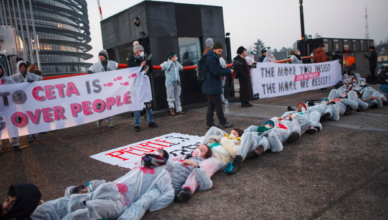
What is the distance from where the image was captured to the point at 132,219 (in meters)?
2.50

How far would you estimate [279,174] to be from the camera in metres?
3.51

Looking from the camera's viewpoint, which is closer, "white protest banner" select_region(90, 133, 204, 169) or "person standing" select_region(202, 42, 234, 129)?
"white protest banner" select_region(90, 133, 204, 169)

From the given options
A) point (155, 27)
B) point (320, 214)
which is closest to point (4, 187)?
point (320, 214)

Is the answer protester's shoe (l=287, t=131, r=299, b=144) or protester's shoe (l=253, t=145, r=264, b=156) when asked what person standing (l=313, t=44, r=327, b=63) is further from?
protester's shoe (l=253, t=145, r=264, b=156)

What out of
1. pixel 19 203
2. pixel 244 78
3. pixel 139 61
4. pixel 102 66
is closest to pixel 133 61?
pixel 139 61

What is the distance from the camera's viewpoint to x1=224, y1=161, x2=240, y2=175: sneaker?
362 centimetres

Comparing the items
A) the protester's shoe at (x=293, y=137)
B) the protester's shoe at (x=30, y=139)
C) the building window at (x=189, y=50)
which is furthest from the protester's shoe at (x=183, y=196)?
the building window at (x=189, y=50)

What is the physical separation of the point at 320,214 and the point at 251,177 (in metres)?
1.10

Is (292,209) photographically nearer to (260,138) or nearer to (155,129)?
(260,138)

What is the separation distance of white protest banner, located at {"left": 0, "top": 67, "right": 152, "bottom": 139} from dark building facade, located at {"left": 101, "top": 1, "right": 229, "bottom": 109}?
2.05 metres

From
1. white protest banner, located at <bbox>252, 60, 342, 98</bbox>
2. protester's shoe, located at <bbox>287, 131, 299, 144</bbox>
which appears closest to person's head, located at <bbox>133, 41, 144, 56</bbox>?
white protest banner, located at <bbox>252, 60, 342, 98</bbox>

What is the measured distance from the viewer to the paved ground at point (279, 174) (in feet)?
8.70

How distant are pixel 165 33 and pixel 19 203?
7.84 meters

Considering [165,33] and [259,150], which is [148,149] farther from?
[165,33]
